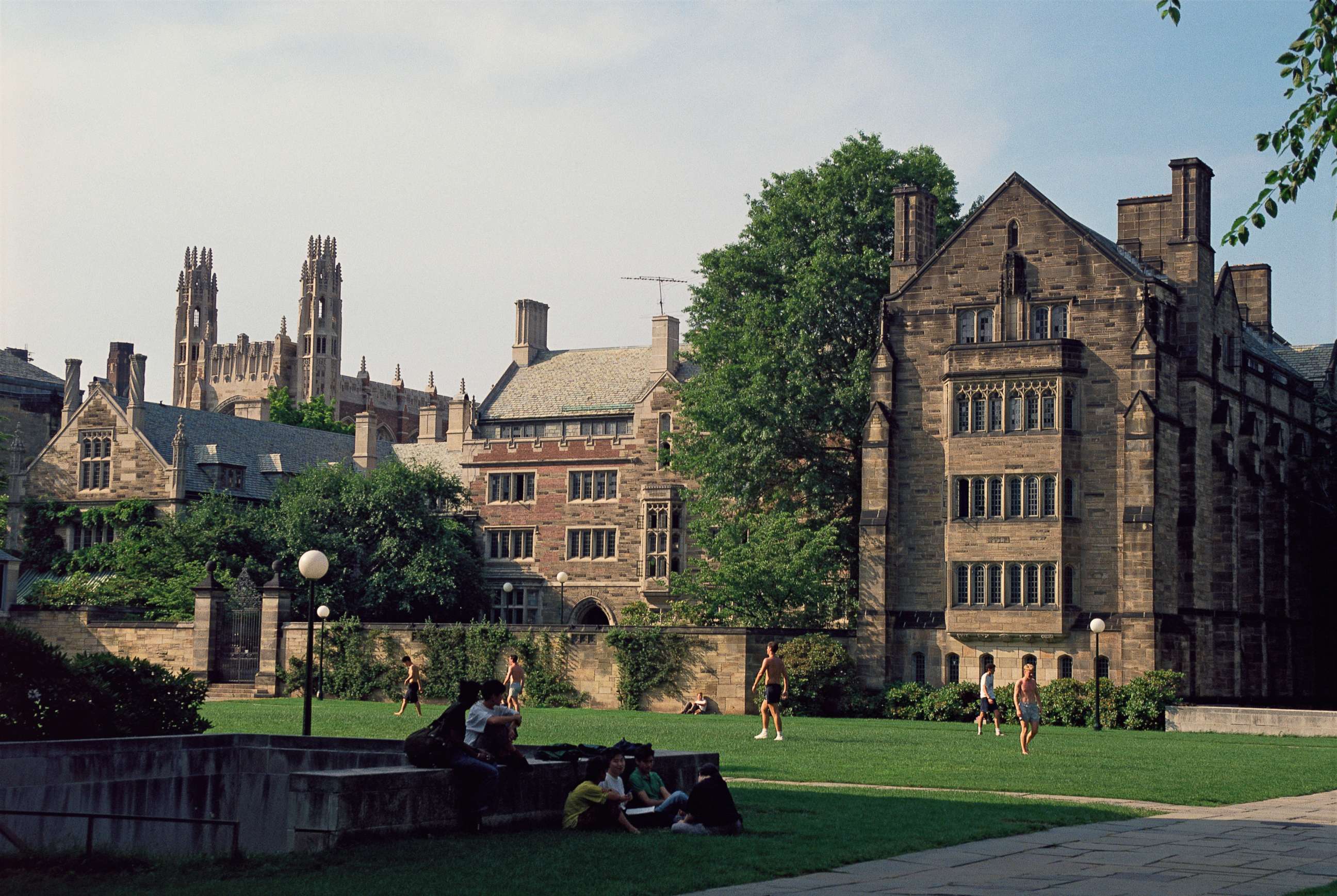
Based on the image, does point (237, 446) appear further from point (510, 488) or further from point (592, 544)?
point (592, 544)

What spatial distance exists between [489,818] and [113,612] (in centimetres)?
4581

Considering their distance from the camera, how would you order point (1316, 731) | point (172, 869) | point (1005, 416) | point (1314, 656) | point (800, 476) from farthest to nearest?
point (1314, 656)
point (800, 476)
point (1005, 416)
point (1316, 731)
point (172, 869)

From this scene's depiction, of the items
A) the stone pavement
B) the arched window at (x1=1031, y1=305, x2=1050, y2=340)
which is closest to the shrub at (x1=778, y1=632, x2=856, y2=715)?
the arched window at (x1=1031, y1=305, x2=1050, y2=340)

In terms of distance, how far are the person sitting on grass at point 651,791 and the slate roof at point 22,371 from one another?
7651 centimetres

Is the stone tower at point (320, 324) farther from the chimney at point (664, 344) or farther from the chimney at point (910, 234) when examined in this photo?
the chimney at point (910, 234)

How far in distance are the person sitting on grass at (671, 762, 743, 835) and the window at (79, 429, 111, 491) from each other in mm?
60920

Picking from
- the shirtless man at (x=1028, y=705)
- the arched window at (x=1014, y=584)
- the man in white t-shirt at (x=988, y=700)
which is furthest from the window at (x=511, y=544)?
the shirtless man at (x=1028, y=705)

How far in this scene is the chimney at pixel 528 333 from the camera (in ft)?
266

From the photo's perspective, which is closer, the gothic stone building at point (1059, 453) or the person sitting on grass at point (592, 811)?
the person sitting on grass at point (592, 811)

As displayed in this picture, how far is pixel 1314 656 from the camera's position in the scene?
57.8m

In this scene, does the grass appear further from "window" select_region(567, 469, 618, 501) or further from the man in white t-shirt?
"window" select_region(567, 469, 618, 501)

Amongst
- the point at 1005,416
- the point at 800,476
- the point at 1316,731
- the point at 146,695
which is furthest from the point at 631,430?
the point at 146,695

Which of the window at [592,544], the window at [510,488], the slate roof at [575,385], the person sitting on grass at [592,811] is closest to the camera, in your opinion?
the person sitting on grass at [592,811]

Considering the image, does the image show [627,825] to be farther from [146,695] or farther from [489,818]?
[146,695]
